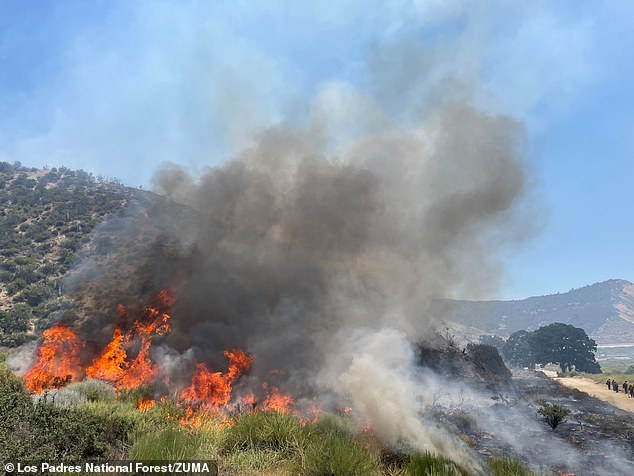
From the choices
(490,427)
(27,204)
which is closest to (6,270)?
(27,204)

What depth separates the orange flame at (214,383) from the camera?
659 inches

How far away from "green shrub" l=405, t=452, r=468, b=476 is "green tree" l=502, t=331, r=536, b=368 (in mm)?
104057

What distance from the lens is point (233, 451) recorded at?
8648 millimetres

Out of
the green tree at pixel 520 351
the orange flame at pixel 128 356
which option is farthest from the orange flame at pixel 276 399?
the green tree at pixel 520 351

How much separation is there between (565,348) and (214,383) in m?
99.2

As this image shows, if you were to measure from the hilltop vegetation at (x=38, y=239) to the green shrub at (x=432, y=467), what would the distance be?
38.3m

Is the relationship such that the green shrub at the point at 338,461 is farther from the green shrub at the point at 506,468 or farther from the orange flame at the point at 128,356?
Result: the orange flame at the point at 128,356

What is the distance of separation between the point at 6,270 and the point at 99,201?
81.3ft

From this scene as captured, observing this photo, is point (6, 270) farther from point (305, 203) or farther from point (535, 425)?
point (535, 425)

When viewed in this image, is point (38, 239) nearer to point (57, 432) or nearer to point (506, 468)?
point (57, 432)

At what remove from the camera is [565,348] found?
297 ft

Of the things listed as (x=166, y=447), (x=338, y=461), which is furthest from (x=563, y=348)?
(x=166, y=447)

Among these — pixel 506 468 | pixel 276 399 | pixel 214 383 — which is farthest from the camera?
pixel 214 383

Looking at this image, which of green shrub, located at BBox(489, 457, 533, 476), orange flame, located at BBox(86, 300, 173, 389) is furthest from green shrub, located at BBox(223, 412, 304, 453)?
orange flame, located at BBox(86, 300, 173, 389)
